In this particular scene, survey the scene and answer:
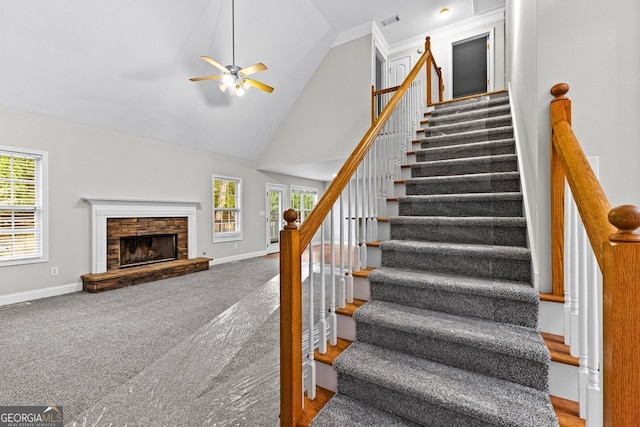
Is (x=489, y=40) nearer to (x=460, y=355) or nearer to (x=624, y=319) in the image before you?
(x=460, y=355)

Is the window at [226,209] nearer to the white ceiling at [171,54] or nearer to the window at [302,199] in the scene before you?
the white ceiling at [171,54]

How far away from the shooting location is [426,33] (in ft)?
20.5

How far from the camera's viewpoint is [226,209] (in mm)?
6586

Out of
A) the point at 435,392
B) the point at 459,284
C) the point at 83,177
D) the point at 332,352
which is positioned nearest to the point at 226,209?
the point at 83,177

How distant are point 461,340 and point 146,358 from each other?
233cm

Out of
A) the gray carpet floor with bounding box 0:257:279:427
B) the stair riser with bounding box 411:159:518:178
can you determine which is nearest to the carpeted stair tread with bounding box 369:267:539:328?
the gray carpet floor with bounding box 0:257:279:427

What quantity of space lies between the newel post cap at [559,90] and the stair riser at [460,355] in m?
1.22

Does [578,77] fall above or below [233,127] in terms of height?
below

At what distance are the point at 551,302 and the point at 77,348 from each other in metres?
3.51

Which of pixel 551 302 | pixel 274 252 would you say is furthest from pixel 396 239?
pixel 274 252

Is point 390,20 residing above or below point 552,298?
above

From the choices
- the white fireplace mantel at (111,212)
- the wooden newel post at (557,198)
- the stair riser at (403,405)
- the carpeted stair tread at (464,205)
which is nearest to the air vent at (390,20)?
the carpeted stair tread at (464,205)

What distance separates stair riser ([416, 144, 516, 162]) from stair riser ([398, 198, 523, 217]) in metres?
0.84

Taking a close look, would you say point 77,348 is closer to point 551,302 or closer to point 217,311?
point 217,311
